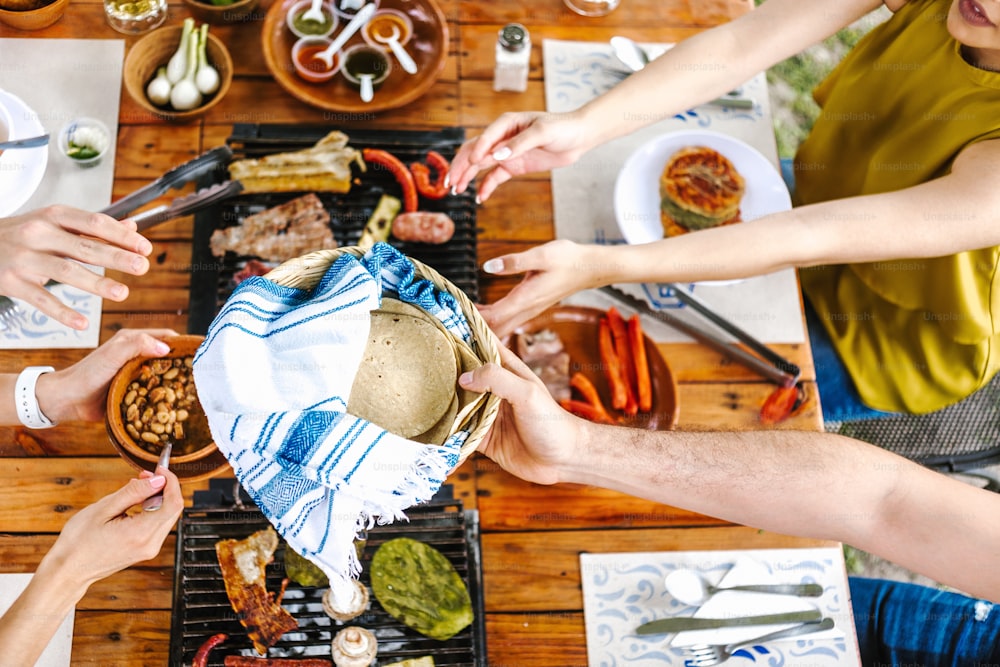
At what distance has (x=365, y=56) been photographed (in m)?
2.24

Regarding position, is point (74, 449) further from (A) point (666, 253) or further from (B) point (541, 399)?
(A) point (666, 253)

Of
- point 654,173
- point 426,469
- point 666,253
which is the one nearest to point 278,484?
point 426,469

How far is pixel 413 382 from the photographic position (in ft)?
5.02

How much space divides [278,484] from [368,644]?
1.69 ft

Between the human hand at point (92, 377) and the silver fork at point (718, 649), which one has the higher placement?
the human hand at point (92, 377)

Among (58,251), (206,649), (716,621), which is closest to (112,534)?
(206,649)

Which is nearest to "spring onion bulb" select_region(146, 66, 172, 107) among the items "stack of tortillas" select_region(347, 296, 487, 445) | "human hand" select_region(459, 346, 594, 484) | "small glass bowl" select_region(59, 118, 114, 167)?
"small glass bowl" select_region(59, 118, 114, 167)

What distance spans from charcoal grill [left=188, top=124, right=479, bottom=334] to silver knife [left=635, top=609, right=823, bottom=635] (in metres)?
1.01

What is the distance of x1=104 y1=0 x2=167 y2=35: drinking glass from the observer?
221cm

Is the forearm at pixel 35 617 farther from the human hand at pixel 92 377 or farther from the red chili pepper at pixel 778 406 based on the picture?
the red chili pepper at pixel 778 406

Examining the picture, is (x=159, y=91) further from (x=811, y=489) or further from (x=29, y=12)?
(x=811, y=489)

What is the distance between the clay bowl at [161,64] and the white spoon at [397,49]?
471mm

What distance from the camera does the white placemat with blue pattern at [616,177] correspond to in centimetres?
215

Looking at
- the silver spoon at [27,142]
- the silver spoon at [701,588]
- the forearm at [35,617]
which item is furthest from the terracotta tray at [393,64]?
the silver spoon at [701,588]
